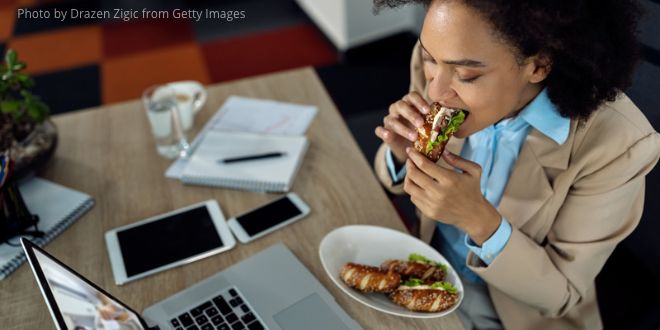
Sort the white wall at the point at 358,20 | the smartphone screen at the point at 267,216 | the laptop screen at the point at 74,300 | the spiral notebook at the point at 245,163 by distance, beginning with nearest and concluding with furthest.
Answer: the laptop screen at the point at 74,300 < the smartphone screen at the point at 267,216 < the spiral notebook at the point at 245,163 < the white wall at the point at 358,20

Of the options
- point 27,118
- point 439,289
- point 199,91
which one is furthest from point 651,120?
point 27,118

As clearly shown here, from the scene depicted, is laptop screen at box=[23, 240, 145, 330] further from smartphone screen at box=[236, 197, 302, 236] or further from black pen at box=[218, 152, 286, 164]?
black pen at box=[218, 152, 286, 164]

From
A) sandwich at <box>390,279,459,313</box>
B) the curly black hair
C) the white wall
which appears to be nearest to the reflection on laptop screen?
sandwich at <box>390,279,459,313</box>

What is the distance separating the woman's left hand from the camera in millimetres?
978

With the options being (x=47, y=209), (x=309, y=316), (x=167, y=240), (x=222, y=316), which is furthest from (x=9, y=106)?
(x=309, y=316)

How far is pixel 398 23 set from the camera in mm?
3504

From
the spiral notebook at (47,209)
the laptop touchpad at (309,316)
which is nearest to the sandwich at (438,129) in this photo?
the laptop touchpad at (309,316)

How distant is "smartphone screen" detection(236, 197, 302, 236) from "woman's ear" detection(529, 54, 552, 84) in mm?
553

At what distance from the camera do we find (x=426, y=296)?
0.97 m

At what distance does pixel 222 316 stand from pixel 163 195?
40 centimetres

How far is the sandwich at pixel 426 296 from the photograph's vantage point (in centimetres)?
96

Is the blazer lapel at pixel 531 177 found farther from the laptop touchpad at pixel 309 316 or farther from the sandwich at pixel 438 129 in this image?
the laptop touchpad at pixel 309 316

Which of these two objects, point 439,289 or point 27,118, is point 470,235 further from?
point 27,118

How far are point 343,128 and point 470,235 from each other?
20.7 inches
